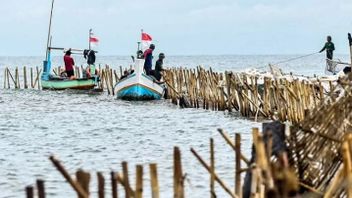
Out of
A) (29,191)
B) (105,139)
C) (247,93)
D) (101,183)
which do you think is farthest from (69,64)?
(29,191)

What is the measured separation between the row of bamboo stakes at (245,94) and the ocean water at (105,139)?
44 centimetres

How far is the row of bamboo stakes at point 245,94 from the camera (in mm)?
18547

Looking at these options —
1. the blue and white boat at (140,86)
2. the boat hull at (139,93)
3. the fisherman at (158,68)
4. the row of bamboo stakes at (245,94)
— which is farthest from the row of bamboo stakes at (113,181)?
the boat hull at (139,93)

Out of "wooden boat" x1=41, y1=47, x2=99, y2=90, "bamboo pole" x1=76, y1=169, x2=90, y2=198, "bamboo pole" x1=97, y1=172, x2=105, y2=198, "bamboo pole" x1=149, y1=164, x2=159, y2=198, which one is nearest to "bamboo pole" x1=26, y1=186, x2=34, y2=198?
"bamboo pole" x1=76, y1=169, x2=90, y2=198

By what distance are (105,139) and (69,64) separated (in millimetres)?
15862

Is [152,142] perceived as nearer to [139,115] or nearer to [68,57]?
[139,115]

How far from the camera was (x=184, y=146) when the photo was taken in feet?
61.8

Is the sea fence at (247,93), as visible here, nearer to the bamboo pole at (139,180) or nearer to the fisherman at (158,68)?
the fisherman at (158,68)

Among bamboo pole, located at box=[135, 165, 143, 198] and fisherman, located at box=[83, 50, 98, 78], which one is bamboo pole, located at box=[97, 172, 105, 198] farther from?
fisherman, located at box=[83, 50, 98, 78]

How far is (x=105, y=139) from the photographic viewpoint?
68.0ft

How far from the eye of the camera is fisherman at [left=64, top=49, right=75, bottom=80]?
115 feet

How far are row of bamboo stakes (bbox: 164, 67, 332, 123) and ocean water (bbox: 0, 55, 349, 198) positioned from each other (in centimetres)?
44

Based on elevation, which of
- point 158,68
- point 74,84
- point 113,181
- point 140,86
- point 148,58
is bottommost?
point 74,84

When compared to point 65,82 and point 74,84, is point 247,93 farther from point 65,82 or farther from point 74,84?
point 65,82
